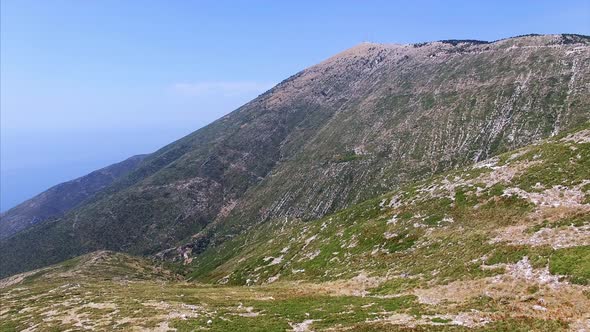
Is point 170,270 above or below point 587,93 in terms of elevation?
below

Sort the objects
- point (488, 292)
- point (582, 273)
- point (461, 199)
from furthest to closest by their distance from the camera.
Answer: point (461, 199)
point (488, 292)
point (582, 273)

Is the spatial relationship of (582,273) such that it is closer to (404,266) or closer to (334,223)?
(404,266)

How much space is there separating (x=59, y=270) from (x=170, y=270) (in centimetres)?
4403

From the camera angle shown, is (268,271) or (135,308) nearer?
(135,308)

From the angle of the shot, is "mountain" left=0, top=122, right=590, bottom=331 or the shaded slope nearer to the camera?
"mountain" left=0, top=122, right=590, bottom=331

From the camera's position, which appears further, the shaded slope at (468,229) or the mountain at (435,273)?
the shaded slope at (468,229)

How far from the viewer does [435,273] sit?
46.6m

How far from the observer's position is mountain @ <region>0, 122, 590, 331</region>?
34.2 metres

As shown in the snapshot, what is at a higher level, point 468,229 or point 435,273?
point 468,229

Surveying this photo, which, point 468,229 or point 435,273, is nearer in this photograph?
point 435,273

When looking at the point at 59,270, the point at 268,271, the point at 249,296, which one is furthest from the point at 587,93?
the point at 59,270

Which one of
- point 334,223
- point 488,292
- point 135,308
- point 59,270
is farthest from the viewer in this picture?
point 59,270

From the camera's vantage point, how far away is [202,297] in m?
57.2

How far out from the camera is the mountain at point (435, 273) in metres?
34.2
